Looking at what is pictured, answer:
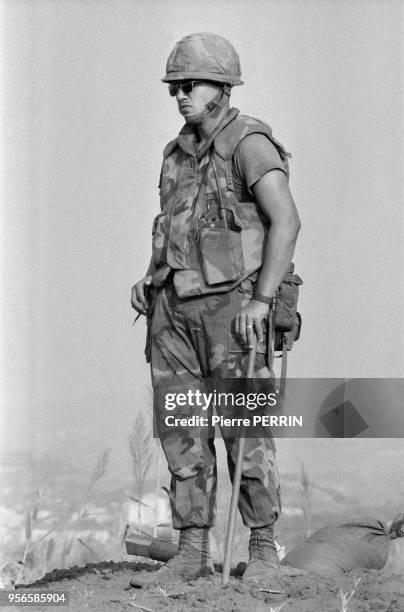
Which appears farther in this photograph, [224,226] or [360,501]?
[360,501]

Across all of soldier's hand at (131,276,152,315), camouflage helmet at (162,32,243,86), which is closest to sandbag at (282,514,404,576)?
soldier's hand at (131,276,152,315)

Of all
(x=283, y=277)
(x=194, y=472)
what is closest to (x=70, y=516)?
(x=194, y=472)

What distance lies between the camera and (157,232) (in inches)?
286

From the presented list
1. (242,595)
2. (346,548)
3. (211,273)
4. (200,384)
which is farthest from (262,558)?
(211,273)

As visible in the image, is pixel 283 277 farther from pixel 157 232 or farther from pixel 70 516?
pixel 70 516

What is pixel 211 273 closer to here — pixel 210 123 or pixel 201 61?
pixel 210 123

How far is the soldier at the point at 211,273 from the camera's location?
701cm

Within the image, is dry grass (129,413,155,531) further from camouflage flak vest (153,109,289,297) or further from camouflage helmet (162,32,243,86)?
camouflage helmet (162,32,243,86)

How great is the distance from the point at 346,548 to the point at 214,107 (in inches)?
84.9

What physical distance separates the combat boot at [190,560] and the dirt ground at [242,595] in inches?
3.6

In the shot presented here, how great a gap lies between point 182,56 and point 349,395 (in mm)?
A: 2308

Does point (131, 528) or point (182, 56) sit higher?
point (182, 56)

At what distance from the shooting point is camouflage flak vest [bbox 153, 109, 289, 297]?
7.02 metres

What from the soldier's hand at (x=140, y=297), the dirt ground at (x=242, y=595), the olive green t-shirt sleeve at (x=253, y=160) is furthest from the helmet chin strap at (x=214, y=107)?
the dirt ground at (x=242, y=595)
